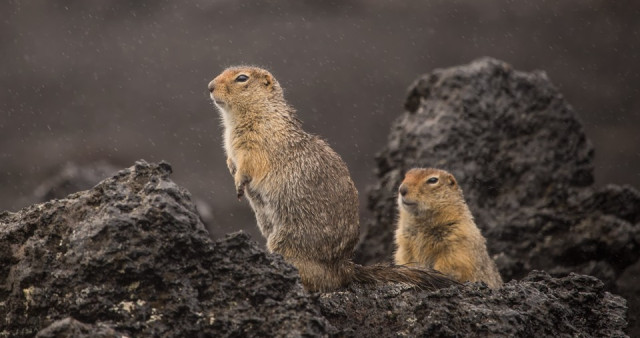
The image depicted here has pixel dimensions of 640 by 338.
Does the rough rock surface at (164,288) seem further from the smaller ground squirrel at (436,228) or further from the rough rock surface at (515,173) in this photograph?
the rough rock surface at (515,173)

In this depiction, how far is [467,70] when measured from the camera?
10.3 metres

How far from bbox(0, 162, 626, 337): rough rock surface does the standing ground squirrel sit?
74cm

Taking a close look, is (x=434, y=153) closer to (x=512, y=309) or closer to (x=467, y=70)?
(x=467, y=70)

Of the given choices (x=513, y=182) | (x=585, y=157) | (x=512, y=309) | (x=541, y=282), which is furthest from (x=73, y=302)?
(x=585, y=157)

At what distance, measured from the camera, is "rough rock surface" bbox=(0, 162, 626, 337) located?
4.12m

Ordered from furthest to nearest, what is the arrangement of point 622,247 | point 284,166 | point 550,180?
point 550,180
point 622,247
point 284,166

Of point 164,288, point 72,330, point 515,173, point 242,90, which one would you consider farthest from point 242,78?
point 515,173

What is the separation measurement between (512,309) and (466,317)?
36 centimetres

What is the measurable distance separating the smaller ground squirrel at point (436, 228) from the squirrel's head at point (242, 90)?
1784 millimetres

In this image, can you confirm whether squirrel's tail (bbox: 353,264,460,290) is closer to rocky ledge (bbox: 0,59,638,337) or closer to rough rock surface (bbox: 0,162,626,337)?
rocky ledge (bbox: 0,59,638,337)

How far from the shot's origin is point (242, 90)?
673 centimetres

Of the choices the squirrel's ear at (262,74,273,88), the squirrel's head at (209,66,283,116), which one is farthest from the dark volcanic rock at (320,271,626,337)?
the squirrel's ear at (262,74,273,88)

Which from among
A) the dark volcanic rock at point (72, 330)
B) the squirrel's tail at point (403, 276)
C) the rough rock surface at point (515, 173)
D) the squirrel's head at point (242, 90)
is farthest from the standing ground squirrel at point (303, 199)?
the rough rock surface at point (515, 173)

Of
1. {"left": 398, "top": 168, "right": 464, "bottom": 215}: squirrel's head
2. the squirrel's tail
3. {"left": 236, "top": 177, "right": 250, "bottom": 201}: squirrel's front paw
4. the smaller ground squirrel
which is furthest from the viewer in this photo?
{"left": 398, "top": 168, "right": 464, "bottom": 215}: squirrel's head
